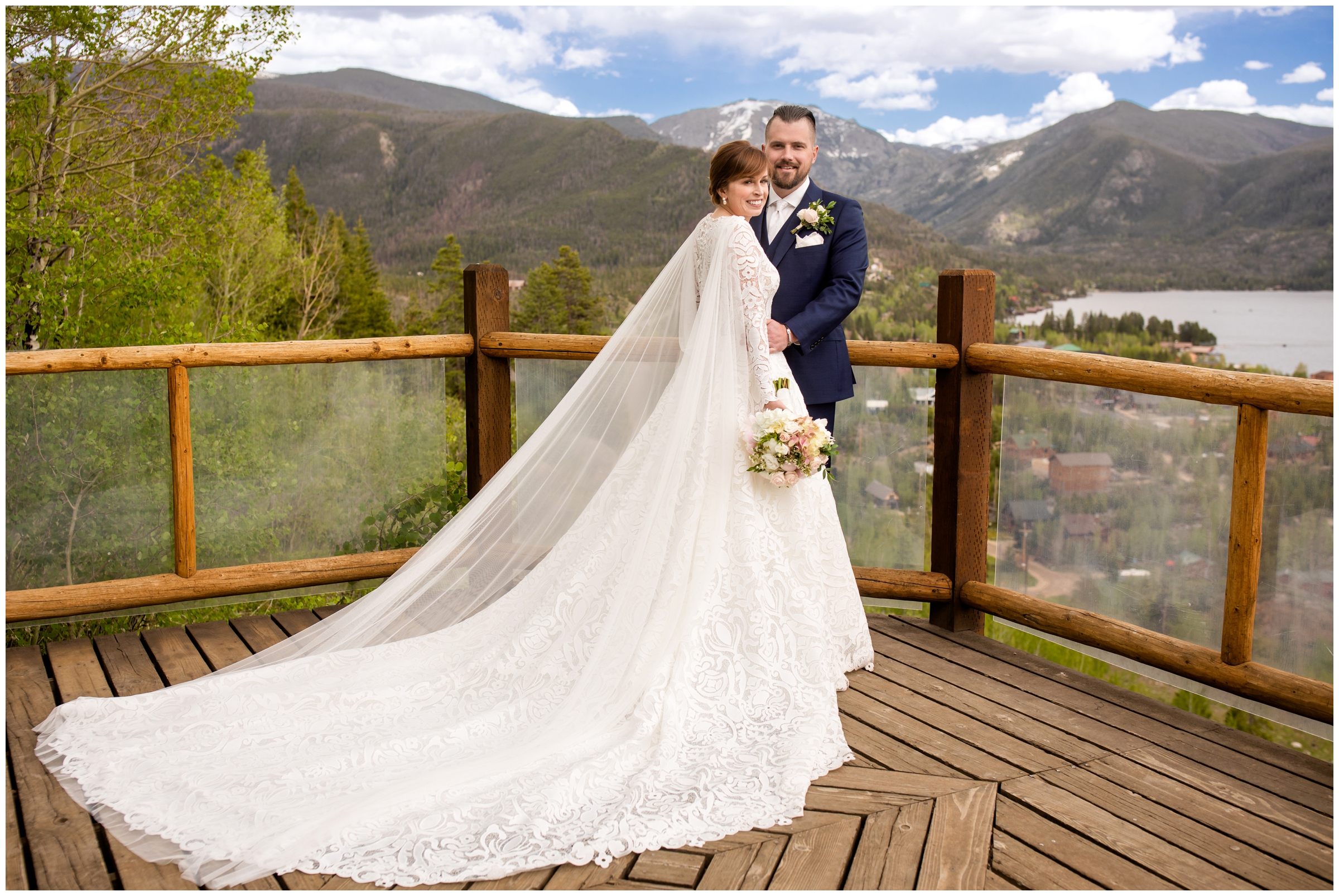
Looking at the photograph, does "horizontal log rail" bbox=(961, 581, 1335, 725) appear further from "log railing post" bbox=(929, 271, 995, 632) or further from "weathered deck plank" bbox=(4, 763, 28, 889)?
"weathered deck plank" bbox=(4, 763, 28, 889)

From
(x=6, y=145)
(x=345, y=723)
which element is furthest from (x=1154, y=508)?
(x=6, y=145)

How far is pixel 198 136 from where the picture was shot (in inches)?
414

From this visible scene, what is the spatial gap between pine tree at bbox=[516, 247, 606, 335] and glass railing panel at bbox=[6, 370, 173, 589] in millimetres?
22329

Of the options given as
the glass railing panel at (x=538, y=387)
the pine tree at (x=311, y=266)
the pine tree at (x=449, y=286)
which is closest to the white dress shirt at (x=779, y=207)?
the glass railing panel at (x=538, y=387)

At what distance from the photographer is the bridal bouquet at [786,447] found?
2.85 metres

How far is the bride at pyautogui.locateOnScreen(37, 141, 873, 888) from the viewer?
2221 mm

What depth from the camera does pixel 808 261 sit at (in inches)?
136

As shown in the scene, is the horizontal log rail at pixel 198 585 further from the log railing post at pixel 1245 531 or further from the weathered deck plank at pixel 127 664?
the log railing post at pixel 1245 531

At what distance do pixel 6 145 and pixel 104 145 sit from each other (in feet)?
3.19

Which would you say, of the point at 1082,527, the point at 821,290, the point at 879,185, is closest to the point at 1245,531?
the point at 1082,527

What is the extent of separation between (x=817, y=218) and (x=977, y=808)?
2.00 metres

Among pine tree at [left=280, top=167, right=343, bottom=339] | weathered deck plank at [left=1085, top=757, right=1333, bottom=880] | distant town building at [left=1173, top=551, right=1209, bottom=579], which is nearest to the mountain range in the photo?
pine tree at [left=280, top=167, right=343, bottom=339]

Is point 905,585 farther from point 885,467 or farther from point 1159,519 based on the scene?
point 1159,519

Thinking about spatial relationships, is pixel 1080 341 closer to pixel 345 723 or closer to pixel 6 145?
pixel 6 145
